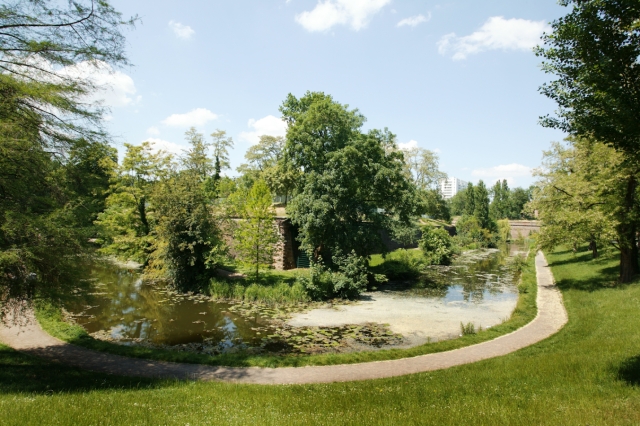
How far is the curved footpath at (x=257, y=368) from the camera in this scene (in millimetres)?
9633

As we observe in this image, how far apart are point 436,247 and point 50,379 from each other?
31901 mm

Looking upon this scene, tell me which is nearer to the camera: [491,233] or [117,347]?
[117,347]

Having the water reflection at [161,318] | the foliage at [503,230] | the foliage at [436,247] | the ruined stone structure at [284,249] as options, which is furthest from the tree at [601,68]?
the foliage at [503,230]

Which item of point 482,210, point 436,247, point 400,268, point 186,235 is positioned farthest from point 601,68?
point 482,210

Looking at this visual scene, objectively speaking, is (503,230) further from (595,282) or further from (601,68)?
(601,68)

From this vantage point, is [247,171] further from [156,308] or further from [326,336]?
[326,336]

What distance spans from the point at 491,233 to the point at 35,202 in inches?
2253

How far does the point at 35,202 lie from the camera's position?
9.29 m

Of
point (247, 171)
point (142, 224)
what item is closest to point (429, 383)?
point (142, 224)

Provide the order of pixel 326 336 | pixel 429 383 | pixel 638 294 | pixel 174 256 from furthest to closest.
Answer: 1. pixel 174 256
2. pixel 638 294
3. pixel 326 336
4. pixel 429 383

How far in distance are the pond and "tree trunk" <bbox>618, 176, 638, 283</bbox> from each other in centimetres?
539

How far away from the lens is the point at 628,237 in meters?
19.0

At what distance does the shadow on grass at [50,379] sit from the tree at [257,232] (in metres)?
12.3

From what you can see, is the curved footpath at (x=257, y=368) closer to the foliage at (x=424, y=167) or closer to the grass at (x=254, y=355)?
the grass at (x=254, y=355)
